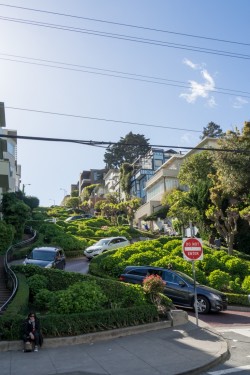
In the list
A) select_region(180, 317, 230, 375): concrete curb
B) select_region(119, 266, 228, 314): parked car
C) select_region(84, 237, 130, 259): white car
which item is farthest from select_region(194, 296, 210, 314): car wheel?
select_region(84, 237, 130, 259): white car

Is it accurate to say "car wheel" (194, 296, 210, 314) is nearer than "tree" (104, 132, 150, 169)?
Yes

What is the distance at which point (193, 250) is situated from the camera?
14.5 meters

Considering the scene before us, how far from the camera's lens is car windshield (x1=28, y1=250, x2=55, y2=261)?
2233 centimetres

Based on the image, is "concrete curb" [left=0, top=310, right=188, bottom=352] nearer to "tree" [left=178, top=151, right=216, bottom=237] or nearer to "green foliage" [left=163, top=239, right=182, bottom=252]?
"green foliage" [left=163, top=239, right=182, bottom=252]

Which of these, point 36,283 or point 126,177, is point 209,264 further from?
point 126,177

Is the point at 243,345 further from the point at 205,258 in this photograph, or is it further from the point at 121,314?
the point at 205,258

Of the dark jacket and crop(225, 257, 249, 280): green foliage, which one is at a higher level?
crop(225, 257, 249, 280): green foliage

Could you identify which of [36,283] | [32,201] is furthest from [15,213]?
[32,201]

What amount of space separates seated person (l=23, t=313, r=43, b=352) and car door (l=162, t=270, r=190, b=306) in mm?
7918

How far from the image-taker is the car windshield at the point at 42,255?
22.3 metres

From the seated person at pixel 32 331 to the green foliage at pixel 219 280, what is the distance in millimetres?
12328

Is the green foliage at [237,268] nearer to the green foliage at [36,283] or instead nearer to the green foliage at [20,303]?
the green foliage at [36,283]

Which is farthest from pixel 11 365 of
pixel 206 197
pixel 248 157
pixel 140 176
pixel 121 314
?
pixel 140 176

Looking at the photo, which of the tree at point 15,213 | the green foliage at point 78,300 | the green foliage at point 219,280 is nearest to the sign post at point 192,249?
the green foliage at point 78,300
